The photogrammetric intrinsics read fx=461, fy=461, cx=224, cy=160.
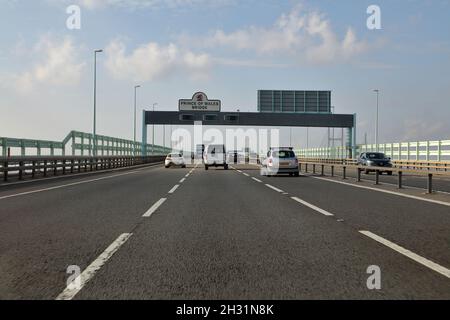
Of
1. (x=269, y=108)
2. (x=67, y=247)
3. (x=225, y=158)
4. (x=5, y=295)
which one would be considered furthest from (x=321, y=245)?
(x=269, y=108)

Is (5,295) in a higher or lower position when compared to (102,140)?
lower

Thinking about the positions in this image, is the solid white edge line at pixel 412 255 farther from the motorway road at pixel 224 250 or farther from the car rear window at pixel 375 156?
the car rear window at pixel 375 156

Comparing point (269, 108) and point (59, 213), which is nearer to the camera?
point (59, 213)

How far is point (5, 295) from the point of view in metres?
4.06

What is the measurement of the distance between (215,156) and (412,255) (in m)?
29.0

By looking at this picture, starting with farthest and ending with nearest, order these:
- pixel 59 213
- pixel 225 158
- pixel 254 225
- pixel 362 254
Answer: pixel 225 158 → pixel 59 213 → pixel 254 225 → pixel 362 254

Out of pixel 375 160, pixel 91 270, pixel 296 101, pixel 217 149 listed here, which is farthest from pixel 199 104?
pixel 91 270

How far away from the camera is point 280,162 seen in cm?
2405

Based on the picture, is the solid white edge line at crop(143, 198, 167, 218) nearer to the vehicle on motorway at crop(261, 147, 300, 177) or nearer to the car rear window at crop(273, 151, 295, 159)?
the vehicle on motorway at crop(261, 147, 300, 177)

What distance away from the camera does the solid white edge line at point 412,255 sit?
16.2 feet
